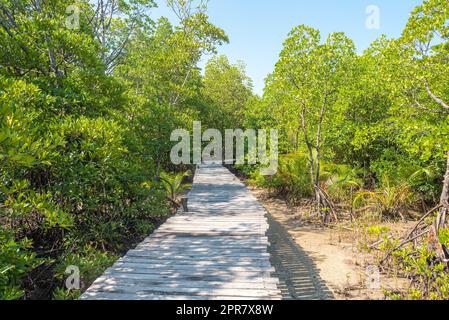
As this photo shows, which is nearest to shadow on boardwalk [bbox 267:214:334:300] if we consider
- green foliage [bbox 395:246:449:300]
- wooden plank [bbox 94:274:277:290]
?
green foliage [bbox 395:246:449:300]

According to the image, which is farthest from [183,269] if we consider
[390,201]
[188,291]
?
[390,201]

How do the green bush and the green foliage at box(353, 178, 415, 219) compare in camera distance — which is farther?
the green bush

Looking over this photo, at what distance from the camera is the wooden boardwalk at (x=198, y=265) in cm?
381

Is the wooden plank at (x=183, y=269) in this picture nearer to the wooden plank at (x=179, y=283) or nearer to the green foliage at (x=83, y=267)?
the wooden plank at (x=179, y=283)

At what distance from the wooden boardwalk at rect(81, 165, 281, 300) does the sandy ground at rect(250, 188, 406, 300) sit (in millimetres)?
1548

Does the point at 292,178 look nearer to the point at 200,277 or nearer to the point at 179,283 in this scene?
the point at 200,277

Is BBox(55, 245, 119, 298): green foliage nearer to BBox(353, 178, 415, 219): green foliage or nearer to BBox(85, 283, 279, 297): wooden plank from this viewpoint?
BBox(85, 283, 279, 297): wooden plank

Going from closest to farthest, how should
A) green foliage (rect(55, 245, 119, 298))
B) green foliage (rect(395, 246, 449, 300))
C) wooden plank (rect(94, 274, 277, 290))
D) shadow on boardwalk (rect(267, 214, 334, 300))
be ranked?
wooden plank (rect(94, 274, 277, 290)), green foliage (rect(395, 246, 449, 300)), green foliage (rect(55, 245, 119, 298)), shadow on boardwalk (rect(267, 214, 334, 300))

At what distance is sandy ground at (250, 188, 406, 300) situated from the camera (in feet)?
18.6

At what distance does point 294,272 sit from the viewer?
6523mm

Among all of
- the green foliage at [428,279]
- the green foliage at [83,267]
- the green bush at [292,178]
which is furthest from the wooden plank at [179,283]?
the green bush at [292,178]

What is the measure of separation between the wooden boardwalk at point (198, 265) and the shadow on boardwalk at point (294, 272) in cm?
91
